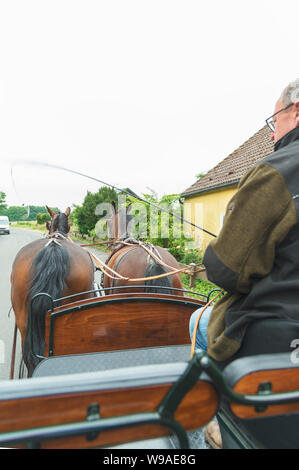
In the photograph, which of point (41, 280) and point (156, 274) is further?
point (156, 274)

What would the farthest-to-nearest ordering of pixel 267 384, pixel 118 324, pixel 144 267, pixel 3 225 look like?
pixel 3 225
pixel 144 267
pixel 118 324
pixel 267 384

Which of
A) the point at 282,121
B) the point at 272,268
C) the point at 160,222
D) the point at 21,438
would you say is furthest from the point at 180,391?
the point at 160,222

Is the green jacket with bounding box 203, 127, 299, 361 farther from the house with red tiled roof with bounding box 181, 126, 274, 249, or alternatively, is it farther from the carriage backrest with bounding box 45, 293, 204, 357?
the house with red tiled roof with bounding box 181, 126, 274, 249

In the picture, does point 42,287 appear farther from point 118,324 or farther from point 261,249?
point 261,249

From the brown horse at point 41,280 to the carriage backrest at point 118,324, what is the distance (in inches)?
23.1

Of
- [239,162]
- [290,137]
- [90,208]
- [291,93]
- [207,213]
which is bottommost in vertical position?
[207,213]

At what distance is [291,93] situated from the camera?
48.3 inches

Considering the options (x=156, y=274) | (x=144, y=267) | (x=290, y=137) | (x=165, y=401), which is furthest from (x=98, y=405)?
(x=144, y=267)

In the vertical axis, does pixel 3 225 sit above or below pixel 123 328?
above

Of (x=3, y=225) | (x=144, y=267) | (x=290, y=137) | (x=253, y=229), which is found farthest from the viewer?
(x=3, y=225)

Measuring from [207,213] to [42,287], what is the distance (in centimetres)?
932

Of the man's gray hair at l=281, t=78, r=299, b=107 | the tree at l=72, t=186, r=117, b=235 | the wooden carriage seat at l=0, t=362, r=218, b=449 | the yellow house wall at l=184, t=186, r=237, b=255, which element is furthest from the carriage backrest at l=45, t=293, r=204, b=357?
the tree at l=72, t=186, r=117, b=235
